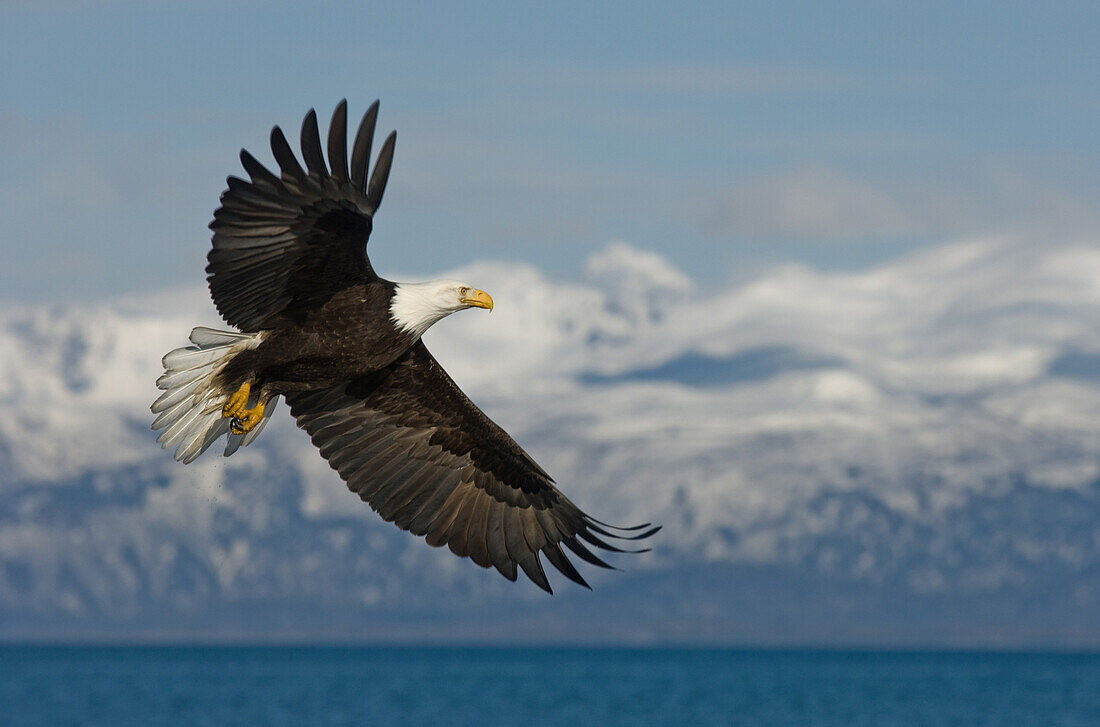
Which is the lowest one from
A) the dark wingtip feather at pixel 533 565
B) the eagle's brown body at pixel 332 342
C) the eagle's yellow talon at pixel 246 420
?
the dark wingtip feather at pixel 533 565

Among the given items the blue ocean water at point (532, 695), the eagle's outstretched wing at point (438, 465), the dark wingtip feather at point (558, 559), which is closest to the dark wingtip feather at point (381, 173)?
the eagle's outstretched wing at point (438, 465)

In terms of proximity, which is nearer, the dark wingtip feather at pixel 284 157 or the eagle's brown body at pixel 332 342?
the dark wingtip feather at pixel 284 157

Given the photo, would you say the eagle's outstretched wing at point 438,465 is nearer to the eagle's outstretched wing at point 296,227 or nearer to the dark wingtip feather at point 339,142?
the eagle's outstretched wing at point 296,227

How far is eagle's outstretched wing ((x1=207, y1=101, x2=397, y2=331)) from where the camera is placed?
390 inches

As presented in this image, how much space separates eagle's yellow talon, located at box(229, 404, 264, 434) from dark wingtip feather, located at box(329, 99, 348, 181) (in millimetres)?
2054

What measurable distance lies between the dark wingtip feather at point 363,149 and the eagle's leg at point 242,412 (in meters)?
1.92

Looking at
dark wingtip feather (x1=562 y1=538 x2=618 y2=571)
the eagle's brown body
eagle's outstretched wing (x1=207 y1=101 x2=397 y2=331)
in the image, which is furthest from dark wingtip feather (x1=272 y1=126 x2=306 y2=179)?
dark wingtip feather (x1=562 y1=538 x2=618 y2=571)

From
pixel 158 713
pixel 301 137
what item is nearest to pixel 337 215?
pixel 301 137

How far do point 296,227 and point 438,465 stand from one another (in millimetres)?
2904

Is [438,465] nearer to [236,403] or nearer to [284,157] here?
[236,403]

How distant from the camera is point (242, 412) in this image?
1138cm

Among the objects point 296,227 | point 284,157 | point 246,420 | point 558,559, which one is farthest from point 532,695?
point 284,157

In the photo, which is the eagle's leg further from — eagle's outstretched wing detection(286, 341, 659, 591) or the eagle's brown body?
eagle's outstretched wing detection(286, 341, 659, 591)

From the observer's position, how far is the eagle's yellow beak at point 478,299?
11261 millimetres
